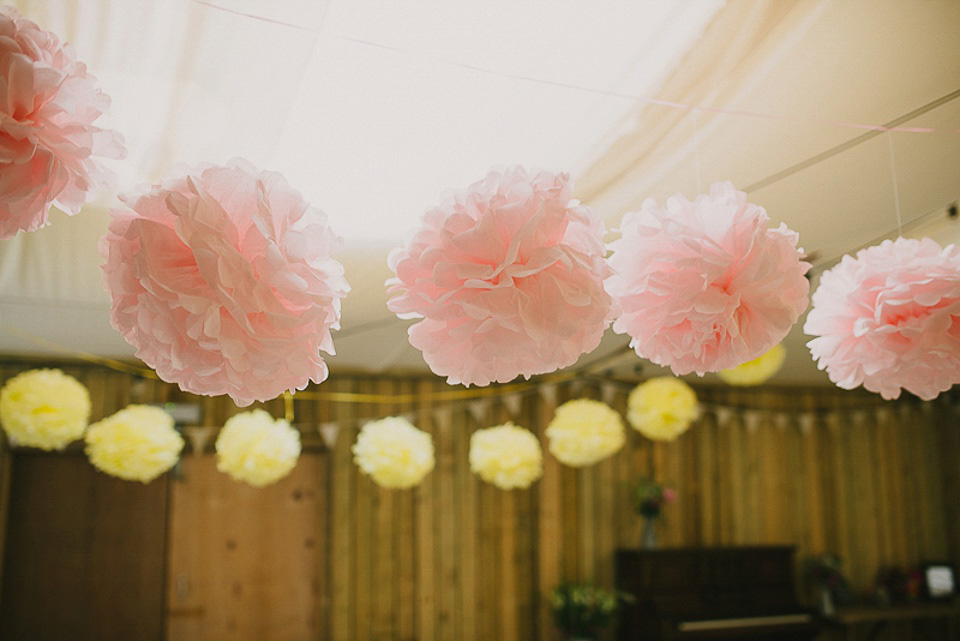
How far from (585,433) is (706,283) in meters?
3.16

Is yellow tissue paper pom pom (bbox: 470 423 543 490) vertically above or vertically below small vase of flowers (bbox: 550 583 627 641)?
above

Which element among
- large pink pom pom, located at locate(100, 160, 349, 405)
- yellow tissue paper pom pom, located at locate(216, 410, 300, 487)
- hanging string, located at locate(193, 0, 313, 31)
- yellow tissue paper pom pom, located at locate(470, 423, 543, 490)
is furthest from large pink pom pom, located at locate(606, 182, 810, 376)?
yellow tissue paper pom pom, located at locate(470, 423, 543, 490)

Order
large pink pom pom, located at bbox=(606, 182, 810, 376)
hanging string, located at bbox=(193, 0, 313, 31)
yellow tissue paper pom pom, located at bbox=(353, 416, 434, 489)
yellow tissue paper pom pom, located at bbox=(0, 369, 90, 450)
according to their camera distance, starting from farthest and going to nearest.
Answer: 1. yellow tissue paper pom pom, located at bbox=(353, 416, 434, 489)
2. yellow tissue paper pom pom, located at bbox=(0, 369, 90, 450)
3. hanging string, located at bbox=(193, 0, 313, 31)
4. large pink pom pom, located at bbox=(606, 182, 810, 376)

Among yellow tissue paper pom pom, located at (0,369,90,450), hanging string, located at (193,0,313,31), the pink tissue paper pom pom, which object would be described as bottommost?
yellow tissue paper pom pom, located at (0,369,90,450)

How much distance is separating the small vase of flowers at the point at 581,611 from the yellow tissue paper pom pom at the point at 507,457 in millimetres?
2097

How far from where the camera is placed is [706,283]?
4.15 feet

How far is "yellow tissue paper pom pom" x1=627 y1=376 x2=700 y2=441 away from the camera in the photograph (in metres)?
4.43

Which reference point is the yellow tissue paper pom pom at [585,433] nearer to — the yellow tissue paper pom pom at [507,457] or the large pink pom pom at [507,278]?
the yellow tissue paper pom pom at [507,457]

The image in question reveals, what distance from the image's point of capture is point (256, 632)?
566 centimetres

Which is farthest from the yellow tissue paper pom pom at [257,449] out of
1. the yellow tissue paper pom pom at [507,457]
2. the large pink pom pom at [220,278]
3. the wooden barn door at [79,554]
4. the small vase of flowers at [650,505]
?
the small vase of flowers at [650,505]

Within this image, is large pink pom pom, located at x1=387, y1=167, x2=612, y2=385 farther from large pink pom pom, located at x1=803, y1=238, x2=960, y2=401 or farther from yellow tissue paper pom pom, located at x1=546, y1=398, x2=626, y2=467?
yellow tissue paper pom pom, located at x1=546, y1=398, x2=626, y2=467

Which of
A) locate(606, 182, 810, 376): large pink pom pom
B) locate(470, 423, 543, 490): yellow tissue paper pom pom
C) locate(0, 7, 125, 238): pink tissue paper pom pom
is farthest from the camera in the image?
locate(470, 423, 543, 490): yellow tissue paper pom pom

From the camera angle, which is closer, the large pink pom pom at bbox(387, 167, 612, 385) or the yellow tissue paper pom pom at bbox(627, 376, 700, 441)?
the large pink pom pom at bbox(387, 167, 612, 385)

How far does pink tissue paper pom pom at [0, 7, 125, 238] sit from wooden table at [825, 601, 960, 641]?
6.94 m
